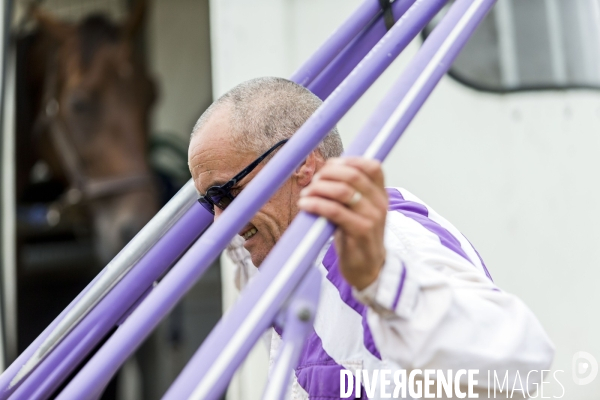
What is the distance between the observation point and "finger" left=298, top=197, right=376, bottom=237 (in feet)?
2.64

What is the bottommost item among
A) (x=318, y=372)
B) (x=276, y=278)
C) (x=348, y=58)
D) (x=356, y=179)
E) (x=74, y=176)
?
(x=74, y=176)

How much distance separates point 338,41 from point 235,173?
1.09ft

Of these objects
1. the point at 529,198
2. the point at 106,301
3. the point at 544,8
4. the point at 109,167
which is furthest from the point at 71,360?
the point at 109,167

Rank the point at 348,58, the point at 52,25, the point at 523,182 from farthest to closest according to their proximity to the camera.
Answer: the point at 52,25
the point at 523,182
the point at 348,58

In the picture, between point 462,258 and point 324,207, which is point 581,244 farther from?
point 324,207

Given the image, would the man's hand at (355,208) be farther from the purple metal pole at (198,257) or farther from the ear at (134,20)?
the ear at (134,20)

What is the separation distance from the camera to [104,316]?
1.30 m

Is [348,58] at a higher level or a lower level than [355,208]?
higher

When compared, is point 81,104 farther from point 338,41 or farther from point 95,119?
point 338,41

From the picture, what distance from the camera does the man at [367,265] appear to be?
0.82 meters

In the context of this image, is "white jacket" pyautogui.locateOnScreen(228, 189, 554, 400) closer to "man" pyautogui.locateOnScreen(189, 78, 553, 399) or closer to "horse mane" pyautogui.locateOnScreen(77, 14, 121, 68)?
"man" pyautogui.locateOnScreen(189, 78, 553, 399)

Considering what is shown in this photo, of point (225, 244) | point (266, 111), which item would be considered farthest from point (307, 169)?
point (225, 244)

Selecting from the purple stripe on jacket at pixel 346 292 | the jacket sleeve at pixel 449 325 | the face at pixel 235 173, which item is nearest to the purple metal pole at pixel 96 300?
the face at pixel 235 173

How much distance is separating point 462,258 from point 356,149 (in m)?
0.24
